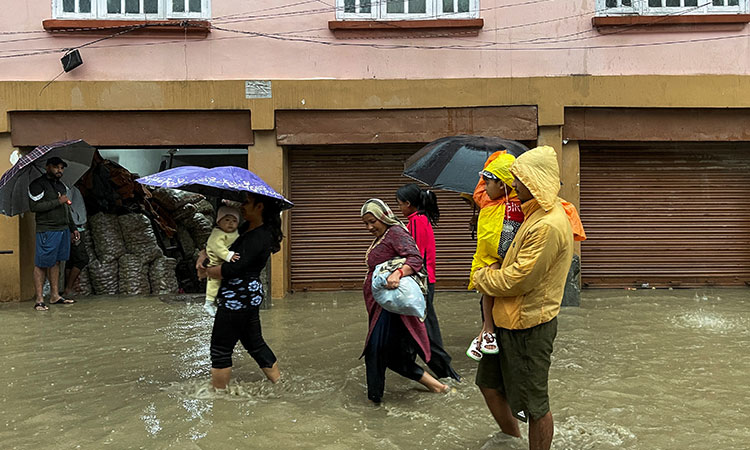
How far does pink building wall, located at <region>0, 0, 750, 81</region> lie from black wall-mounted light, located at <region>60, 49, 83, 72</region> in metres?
0.34

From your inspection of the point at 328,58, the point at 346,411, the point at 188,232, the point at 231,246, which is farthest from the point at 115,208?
the point at 346,411

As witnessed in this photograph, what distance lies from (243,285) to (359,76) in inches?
213

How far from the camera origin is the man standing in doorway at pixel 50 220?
29.1ft

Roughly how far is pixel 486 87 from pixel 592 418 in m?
6.03

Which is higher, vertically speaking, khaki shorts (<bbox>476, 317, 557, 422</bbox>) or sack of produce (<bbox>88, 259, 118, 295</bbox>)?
khaki shorts (<bbox>476, 317, 557, 422</bbox>)

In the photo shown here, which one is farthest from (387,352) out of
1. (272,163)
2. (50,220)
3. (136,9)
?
(136,9)

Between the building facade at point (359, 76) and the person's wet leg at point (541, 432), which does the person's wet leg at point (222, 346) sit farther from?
the building facade at point (359, 76)

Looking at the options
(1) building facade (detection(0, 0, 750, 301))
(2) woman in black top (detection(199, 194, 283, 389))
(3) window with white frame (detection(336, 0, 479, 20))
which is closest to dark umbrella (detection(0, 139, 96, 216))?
(1) building facade (detection(0, 0, 750, 301))

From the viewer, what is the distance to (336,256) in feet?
34.4

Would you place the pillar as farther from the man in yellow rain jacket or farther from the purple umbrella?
the man in yellow rain jacket

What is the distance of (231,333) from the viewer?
16.9ft

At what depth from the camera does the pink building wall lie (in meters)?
9.86

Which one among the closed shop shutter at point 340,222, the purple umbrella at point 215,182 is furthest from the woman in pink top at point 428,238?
the closed shop shutter at point 340,222

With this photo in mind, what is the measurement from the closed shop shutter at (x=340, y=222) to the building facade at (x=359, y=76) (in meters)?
0.50
